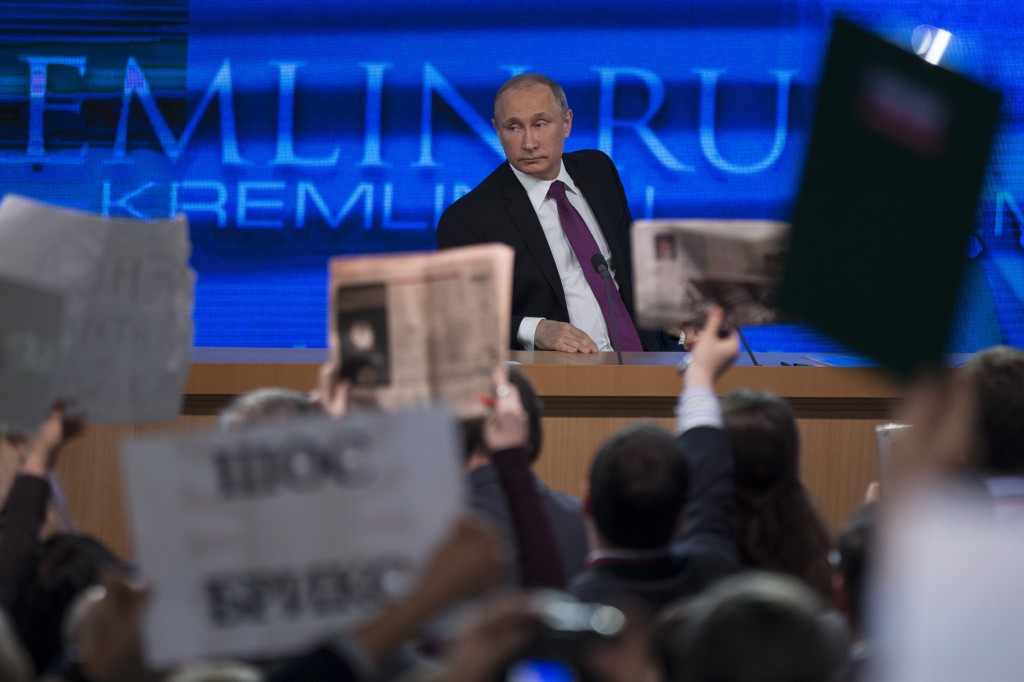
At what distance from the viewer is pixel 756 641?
1125mm

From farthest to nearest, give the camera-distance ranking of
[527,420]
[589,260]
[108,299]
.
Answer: [589,260] → [527,420] → [108,299]

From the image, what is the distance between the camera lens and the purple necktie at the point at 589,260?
381cm

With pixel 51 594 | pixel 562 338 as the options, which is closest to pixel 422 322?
pixel 51 594

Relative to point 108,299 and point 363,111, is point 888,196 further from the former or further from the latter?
point 363,111

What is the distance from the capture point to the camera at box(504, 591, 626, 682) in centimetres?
121

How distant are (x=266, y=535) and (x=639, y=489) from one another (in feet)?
1.97

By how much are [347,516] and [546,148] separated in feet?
9.03

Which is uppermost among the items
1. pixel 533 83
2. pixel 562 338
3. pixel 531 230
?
pixel 533 83

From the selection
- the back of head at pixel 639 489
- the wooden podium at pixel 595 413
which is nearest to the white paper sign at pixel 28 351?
the back of head at pixel 639 489

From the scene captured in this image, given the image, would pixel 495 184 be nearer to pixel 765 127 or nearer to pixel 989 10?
pixel 765 127

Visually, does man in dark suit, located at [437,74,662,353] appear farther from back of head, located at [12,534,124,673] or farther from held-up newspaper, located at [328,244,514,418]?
back of head, located at [12,534,124,673]

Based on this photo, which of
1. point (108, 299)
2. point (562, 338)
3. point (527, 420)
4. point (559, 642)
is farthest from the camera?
point (562, 338)

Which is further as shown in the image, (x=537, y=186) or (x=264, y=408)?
(x=537, y=186)

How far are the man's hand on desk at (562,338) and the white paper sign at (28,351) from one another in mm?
1843
